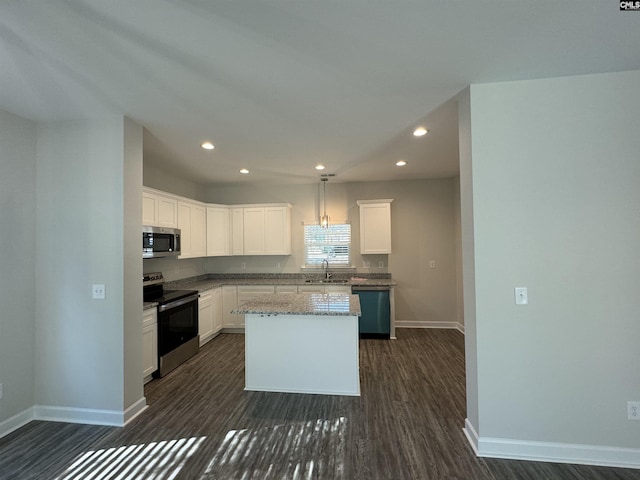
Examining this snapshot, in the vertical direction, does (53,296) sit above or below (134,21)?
below

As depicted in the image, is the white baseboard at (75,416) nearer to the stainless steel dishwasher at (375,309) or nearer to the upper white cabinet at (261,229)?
the upper white cabinet at (261,229)

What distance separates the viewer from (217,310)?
468 centimetres

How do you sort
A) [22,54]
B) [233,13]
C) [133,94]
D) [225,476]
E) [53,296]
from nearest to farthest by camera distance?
[233,13]
[22,54]
[225,476]
[133,94]
[53,296]

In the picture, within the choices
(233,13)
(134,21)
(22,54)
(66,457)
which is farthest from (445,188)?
(66,457)

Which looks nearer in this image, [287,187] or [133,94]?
[133,94]

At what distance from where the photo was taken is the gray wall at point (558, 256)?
6.25 ft

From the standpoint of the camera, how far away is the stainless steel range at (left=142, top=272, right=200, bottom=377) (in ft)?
10.7

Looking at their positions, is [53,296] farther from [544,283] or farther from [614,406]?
[614,406]

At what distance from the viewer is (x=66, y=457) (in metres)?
2.01

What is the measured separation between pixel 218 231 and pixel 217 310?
1.42m

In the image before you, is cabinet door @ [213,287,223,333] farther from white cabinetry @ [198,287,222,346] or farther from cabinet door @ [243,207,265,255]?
cabinet door @ [243,207,265,255]

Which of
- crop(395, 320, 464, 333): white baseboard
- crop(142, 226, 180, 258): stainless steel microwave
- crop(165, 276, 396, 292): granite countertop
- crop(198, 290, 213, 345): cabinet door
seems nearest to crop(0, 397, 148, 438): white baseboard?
crop(142, 226, 180, 258): stainless steel microwave

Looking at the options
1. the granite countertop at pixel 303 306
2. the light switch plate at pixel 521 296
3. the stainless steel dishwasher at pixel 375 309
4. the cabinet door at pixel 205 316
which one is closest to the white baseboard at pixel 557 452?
the light switch plate at pixel 521 296

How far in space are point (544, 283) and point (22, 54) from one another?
149 inches
